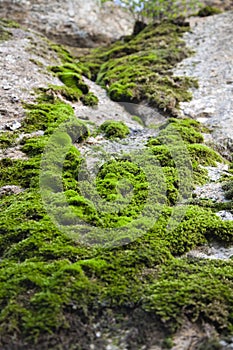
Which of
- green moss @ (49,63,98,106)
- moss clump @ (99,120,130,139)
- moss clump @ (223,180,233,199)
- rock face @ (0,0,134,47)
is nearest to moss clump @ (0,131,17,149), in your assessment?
moss clump @ (99,120,130,139)

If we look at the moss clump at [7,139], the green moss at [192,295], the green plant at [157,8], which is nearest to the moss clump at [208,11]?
the green plant at [157,8]

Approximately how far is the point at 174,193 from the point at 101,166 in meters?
1.62

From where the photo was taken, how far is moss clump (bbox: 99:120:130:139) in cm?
962

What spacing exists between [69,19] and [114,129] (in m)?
12.5

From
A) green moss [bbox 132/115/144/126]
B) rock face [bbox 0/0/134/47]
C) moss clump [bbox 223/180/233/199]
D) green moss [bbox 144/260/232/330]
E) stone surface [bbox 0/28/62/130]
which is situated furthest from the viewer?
rock face [bbox 0/0/134/47]

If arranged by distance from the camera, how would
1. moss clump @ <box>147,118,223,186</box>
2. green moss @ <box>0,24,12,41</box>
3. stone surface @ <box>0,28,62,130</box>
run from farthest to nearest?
green moss @ <box>0,24,12,41</box> → stone surface @ <box>0,28,62,130</box> → moss clump @ <box>147,118,223,186</box>

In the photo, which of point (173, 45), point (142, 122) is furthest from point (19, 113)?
point (173, 45)

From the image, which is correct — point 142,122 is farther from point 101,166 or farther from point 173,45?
point 173,45

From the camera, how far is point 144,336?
4.04 m

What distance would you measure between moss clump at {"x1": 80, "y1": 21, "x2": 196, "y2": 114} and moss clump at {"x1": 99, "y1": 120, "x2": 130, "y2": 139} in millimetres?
2091

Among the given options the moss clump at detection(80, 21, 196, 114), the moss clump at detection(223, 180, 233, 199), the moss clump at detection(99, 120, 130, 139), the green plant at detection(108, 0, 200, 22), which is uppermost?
the green plant at detection(108, 0, 200, 22)

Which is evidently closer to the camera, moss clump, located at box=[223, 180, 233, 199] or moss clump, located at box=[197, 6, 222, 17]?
moss clump, located at box=[223, 180, 233, 199]

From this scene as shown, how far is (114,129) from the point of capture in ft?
31.9

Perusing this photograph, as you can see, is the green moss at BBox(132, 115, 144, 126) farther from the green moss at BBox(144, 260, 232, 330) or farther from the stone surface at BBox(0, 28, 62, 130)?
the green moss at BBox(144, 260, 232, 330)
